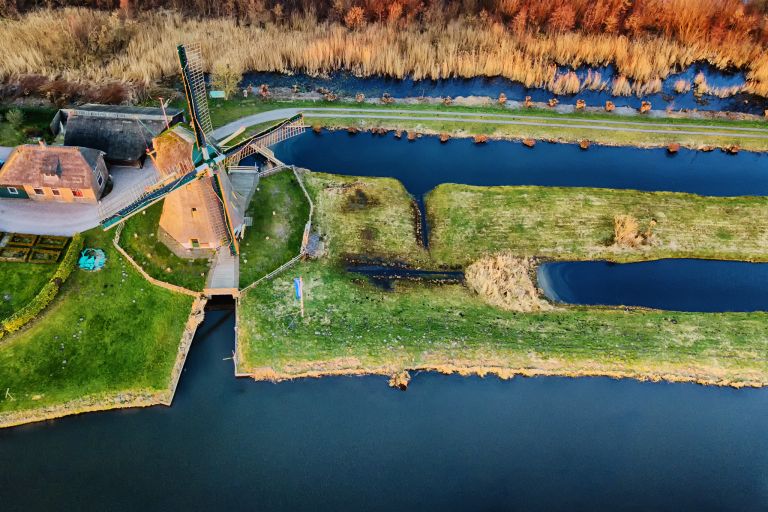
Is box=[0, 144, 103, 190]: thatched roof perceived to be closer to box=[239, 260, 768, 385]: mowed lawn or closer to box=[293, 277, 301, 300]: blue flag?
box=[239, 260, 768, 385]: mowed lawn

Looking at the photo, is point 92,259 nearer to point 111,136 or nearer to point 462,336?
point 111,136

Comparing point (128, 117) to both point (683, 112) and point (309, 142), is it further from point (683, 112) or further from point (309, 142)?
point (683, 112)

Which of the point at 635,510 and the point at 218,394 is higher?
the point at 218,394

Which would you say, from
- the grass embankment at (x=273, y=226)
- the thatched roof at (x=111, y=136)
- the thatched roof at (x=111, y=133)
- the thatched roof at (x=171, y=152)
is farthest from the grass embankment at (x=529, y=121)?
the thatched roof at (x=171, y=152)

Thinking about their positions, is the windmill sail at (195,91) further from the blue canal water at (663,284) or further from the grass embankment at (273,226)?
the blue canal water at (663,284)

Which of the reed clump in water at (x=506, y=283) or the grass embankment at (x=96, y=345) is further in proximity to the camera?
the reed clump in water at (x=506, y=283)

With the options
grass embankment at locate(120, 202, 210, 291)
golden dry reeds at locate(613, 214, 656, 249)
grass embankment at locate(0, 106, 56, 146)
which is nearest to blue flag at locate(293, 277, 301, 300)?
grass embankment at locate(120, 202, 210, 291)

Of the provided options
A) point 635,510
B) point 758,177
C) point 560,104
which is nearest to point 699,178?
point 758,177
